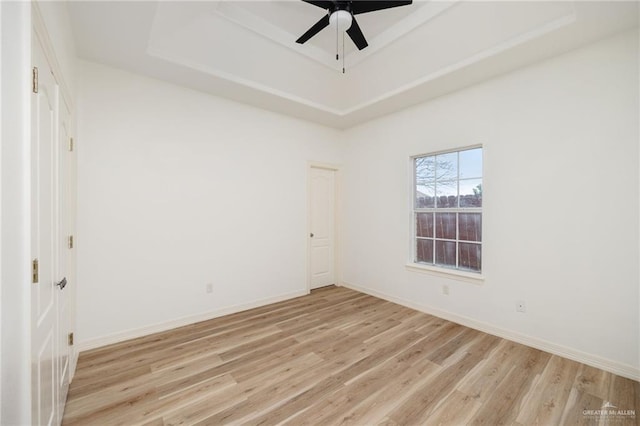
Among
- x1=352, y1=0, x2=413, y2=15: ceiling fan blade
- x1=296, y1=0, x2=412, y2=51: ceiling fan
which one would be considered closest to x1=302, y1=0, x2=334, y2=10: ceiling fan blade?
x1=296, y1=0, x2=412, y2=51: ceiling fan

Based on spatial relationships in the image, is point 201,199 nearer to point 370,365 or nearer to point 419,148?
point 370,365

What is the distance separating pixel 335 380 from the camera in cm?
231

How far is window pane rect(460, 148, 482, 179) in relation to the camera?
340 cm

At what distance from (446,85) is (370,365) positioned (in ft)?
10.7

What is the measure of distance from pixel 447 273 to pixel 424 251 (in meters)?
0.48

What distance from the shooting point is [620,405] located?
6.64 ft

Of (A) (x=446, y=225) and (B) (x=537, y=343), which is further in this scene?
(A) (x=446, y=225)

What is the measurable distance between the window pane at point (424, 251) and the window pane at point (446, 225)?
20 centimetres

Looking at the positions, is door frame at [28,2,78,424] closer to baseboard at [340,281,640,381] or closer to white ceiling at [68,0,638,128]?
white ceiling at [68,0,638,128]

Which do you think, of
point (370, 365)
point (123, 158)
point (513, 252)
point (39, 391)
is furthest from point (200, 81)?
point (513, 252)

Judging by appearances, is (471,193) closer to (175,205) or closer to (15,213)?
(175,205)

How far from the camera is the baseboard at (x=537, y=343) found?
2393mm

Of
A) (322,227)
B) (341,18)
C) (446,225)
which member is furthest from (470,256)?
(341,18)

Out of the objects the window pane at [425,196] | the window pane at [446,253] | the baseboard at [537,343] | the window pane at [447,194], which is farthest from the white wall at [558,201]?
the window pane at [425,196]
